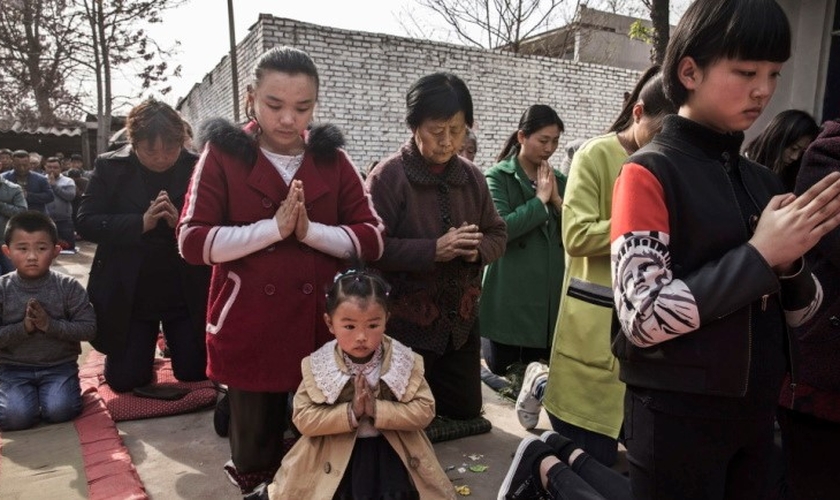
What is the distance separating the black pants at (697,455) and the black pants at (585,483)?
0.72 metres

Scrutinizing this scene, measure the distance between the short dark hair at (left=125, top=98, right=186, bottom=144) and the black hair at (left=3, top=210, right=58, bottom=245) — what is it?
0.74 m

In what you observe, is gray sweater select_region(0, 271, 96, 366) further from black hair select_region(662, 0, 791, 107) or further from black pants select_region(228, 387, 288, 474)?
black hair select_region(662, 0, 791, 107)

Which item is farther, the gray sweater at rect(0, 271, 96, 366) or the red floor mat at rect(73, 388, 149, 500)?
the gray sweater at rect(0, 271, 96, 366)

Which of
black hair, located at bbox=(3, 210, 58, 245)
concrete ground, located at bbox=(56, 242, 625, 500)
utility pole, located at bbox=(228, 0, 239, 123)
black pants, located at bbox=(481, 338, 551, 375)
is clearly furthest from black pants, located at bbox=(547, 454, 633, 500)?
utility pole, located at bbox=(228, 0, 239, 123)

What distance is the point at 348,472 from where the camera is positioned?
243 centimetres

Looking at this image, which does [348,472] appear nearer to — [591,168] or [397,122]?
[591,168]

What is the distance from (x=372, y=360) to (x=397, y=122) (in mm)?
9198

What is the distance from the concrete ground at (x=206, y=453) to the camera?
297 cm

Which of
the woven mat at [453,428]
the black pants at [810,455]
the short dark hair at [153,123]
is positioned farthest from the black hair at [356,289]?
the short dark hair at [153,123]

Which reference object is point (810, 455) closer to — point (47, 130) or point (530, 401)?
point (530, 401)

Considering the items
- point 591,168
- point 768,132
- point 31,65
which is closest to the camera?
point 591,168

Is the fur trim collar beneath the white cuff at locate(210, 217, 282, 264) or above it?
above

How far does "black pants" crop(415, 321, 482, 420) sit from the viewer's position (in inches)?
137

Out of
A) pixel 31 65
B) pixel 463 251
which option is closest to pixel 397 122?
pixel 463 251
